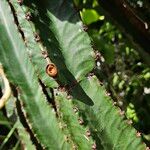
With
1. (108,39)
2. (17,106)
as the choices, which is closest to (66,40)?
(17,106)

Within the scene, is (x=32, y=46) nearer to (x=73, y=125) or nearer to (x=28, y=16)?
(x=28, y=16)

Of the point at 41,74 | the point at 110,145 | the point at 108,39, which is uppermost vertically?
the point at 41,74

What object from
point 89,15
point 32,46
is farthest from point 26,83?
point 89,15

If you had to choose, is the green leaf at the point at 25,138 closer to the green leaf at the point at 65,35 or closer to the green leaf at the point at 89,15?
the green leaf at the point at 65,35

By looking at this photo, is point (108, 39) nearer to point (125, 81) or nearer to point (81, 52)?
point (125, 81)

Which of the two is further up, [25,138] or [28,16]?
[28,16]

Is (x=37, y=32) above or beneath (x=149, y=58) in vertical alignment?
above
